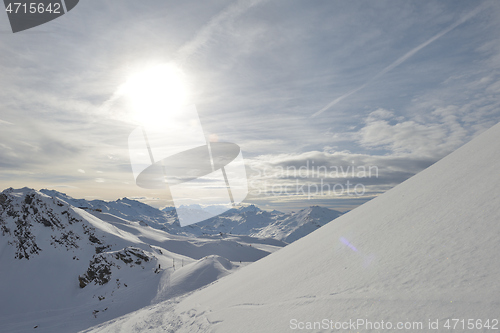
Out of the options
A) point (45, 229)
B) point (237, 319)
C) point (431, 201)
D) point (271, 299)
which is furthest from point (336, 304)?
point (45, 229)

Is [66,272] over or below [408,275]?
below

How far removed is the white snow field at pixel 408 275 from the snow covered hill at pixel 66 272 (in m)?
21.1

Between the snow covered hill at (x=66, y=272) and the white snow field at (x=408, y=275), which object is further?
the snow covered hill at (x=66, y=272)

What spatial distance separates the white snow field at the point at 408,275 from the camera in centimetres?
258

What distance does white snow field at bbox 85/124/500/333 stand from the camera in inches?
102

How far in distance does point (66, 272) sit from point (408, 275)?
43.0 meters

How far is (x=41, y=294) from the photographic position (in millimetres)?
27156

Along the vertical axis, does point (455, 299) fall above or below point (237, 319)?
above

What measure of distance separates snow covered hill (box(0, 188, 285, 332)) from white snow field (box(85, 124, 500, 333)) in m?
21.1

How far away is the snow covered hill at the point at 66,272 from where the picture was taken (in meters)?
22.3

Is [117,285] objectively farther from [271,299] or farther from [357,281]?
[357,281]

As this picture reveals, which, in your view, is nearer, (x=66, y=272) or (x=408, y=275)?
(x=408, y=275)

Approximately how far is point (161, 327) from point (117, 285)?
2557 centimetres

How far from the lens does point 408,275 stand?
10.9 ft
